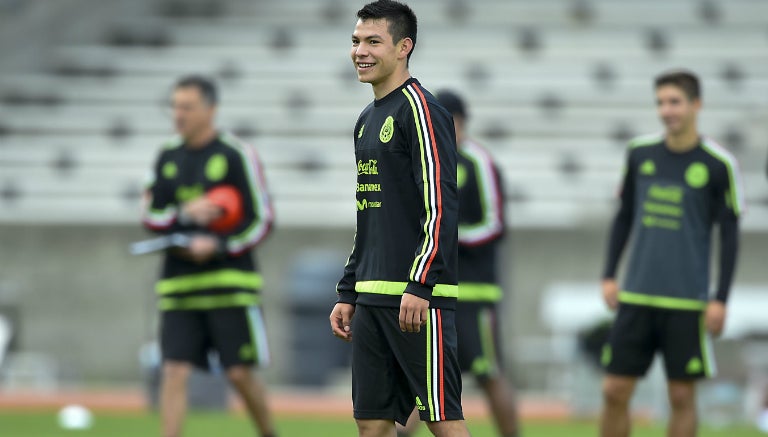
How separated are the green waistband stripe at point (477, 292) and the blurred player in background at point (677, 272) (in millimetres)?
1403

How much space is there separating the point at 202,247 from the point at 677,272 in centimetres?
270

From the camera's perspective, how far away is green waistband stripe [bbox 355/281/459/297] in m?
5.17

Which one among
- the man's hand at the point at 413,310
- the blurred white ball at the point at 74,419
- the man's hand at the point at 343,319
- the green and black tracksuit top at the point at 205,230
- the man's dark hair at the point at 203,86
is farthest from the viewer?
the blurred white ball at the point at 74,419

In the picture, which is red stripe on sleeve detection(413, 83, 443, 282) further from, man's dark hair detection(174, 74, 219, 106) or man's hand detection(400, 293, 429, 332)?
man's dark hair detection(174, 74, 219, 106)

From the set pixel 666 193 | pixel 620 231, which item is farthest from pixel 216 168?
pixel 666 193

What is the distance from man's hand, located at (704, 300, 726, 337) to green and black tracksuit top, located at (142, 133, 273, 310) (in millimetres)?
2674

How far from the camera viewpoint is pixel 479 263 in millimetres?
8875

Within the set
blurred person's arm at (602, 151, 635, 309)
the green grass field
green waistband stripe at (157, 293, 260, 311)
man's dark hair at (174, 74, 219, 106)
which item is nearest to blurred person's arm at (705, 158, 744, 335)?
blurred person's arm at (602, 151, 635, 309)

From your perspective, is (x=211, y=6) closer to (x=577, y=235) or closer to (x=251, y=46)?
A: (x=251, y=46)

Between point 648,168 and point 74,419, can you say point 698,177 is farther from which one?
point 74,419

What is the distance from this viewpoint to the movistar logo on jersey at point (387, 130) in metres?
5.17

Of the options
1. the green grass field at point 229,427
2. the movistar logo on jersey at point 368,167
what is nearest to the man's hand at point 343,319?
the movistar logo on jersey at point 368,167

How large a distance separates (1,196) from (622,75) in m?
8.64

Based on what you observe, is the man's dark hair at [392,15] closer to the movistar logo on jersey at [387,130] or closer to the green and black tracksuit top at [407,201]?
the green and black tracksuit top at [407,201]
